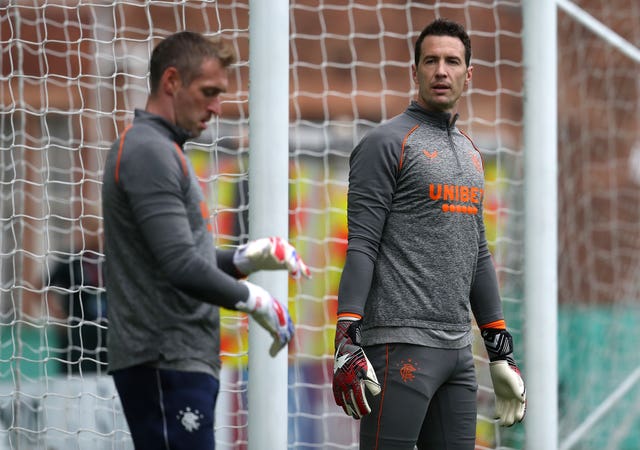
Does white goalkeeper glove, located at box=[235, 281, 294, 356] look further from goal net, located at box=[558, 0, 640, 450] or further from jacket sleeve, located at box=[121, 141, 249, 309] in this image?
goal net, located at box=[558, 0, 640, 450]

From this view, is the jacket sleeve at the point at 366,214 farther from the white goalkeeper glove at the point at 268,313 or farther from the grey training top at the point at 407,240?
the white goalkeeper glove at the point at 268,313

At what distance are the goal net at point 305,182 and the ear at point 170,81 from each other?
1709 millimetres

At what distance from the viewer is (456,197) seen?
2926 millimetres

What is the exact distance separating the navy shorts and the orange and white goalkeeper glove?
3.72ft

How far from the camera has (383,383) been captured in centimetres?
287

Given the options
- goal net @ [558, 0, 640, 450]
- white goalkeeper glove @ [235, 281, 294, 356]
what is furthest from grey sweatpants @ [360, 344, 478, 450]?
goal net @ [558, 0, 640, 450]

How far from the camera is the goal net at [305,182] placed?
457 cm

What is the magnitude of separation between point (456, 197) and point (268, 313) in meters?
0.81

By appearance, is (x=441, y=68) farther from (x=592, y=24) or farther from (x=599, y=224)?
(x=599, y=224)

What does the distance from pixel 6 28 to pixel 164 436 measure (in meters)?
3.51

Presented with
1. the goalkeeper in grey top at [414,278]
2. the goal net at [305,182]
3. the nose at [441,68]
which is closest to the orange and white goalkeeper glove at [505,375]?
the goalkeeper in grey top at [414,278]

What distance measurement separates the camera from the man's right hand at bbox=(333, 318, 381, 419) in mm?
2762

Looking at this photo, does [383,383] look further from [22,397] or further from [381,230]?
[22,397]

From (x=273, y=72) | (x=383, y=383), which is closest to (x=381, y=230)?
(x=383, y=383)
